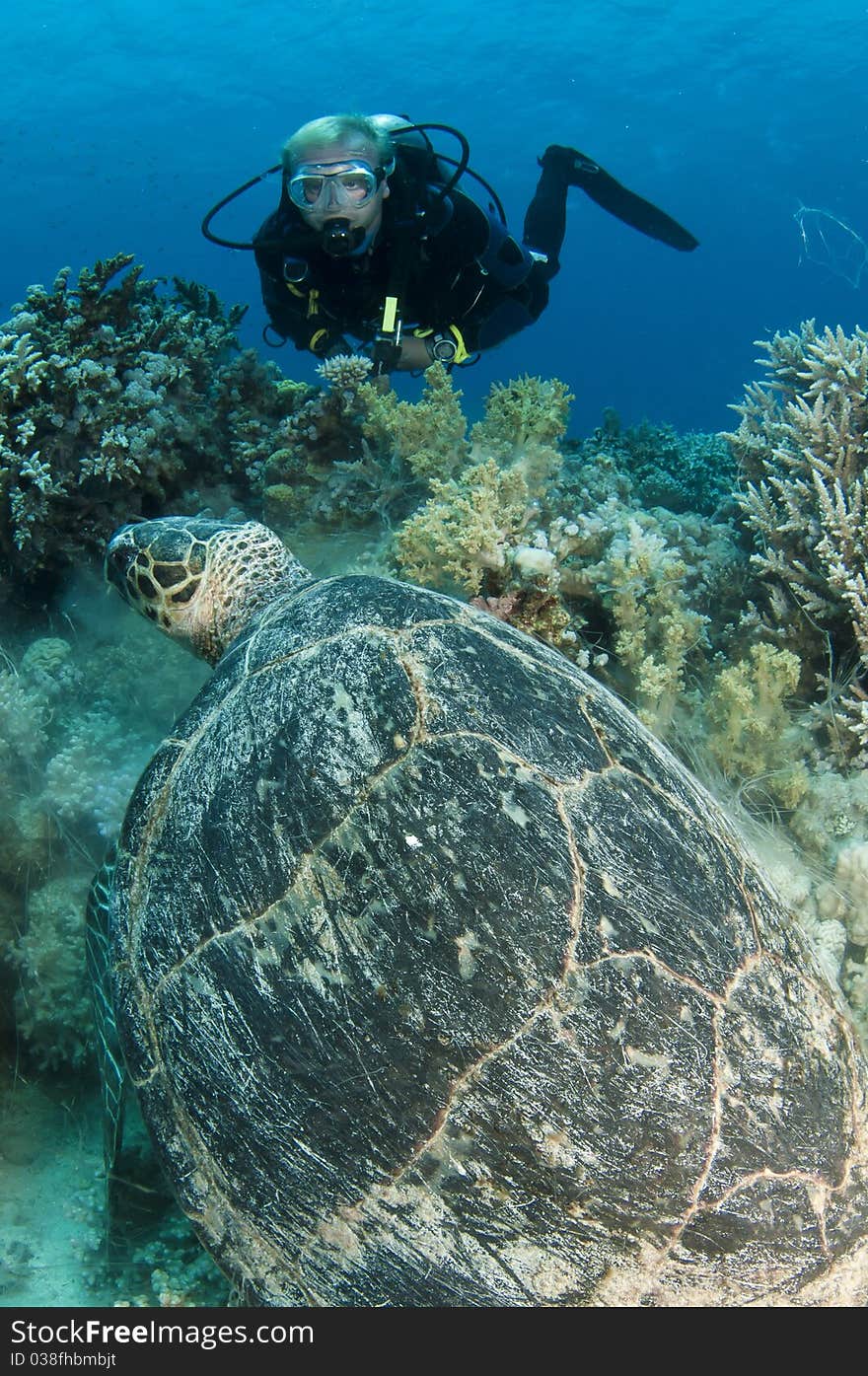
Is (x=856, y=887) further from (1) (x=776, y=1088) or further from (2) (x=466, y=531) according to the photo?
(2) (x=466, y=531)

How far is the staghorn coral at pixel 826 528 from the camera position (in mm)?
3137

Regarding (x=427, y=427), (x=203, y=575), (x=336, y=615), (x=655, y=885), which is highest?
(x=427, y=427)

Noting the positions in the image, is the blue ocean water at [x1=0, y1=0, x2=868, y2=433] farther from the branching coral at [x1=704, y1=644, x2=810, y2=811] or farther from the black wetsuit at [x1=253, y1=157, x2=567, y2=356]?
the branching coral at [x1=704, y1=644, x2=810, y2=811]

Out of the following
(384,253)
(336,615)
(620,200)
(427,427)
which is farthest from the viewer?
(620,200)

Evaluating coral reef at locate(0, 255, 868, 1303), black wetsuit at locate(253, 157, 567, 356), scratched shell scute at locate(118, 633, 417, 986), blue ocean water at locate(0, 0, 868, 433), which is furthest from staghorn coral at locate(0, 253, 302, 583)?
blue ocean water at locate(0, 0, 868, 433)

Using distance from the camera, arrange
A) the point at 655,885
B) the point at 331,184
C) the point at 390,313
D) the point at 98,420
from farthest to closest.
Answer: the point at 390,313
the point at 331,184
the point at 98,420
the point at 655,885

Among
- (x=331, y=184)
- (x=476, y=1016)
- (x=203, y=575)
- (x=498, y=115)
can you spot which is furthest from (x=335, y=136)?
(x=498, y=115)

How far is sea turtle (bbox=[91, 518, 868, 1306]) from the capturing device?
152 cm

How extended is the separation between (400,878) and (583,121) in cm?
6113

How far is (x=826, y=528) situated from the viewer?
325 cm

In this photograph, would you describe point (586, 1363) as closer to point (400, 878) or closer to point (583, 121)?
point (400, 878)

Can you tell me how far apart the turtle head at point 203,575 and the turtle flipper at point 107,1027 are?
108 centimetres

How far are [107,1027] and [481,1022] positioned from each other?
1.40 m

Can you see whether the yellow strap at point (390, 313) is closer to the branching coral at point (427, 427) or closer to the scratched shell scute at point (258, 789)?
the branching coral at point (427, 427)
